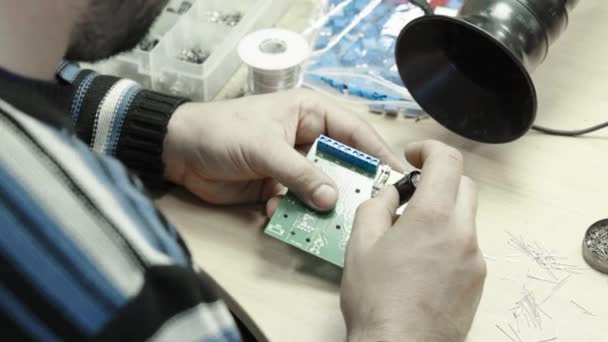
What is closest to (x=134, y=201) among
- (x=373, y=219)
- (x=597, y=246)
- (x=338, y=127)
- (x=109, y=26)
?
(x=109, y=26)

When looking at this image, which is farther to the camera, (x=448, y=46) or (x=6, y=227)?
(x=448, y=46)

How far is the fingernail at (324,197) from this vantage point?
0.73 m

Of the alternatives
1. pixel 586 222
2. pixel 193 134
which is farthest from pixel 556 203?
pixel 193 134

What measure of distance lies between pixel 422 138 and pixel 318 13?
30 centimetres

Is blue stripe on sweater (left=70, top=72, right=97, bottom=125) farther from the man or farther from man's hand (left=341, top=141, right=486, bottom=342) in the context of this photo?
man's hand (left=341, top=141, right=486, bottom=342)

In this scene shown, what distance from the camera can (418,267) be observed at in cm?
65

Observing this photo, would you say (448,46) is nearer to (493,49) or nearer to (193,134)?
(493,49)

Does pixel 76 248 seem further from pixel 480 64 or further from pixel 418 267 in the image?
pixel 480 64

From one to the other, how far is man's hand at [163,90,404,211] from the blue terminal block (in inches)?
1.5

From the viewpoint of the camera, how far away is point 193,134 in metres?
0.81

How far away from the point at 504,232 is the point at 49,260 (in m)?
0.55

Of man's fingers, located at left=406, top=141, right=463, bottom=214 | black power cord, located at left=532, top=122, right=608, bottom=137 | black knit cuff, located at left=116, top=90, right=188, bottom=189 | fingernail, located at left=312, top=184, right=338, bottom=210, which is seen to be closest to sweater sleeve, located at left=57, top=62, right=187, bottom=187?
black knit cuff, located at left=116, top=90, right=188, bottom=189

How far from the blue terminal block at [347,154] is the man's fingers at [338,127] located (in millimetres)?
28

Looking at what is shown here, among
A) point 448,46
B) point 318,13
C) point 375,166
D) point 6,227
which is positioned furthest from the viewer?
point 318,13
